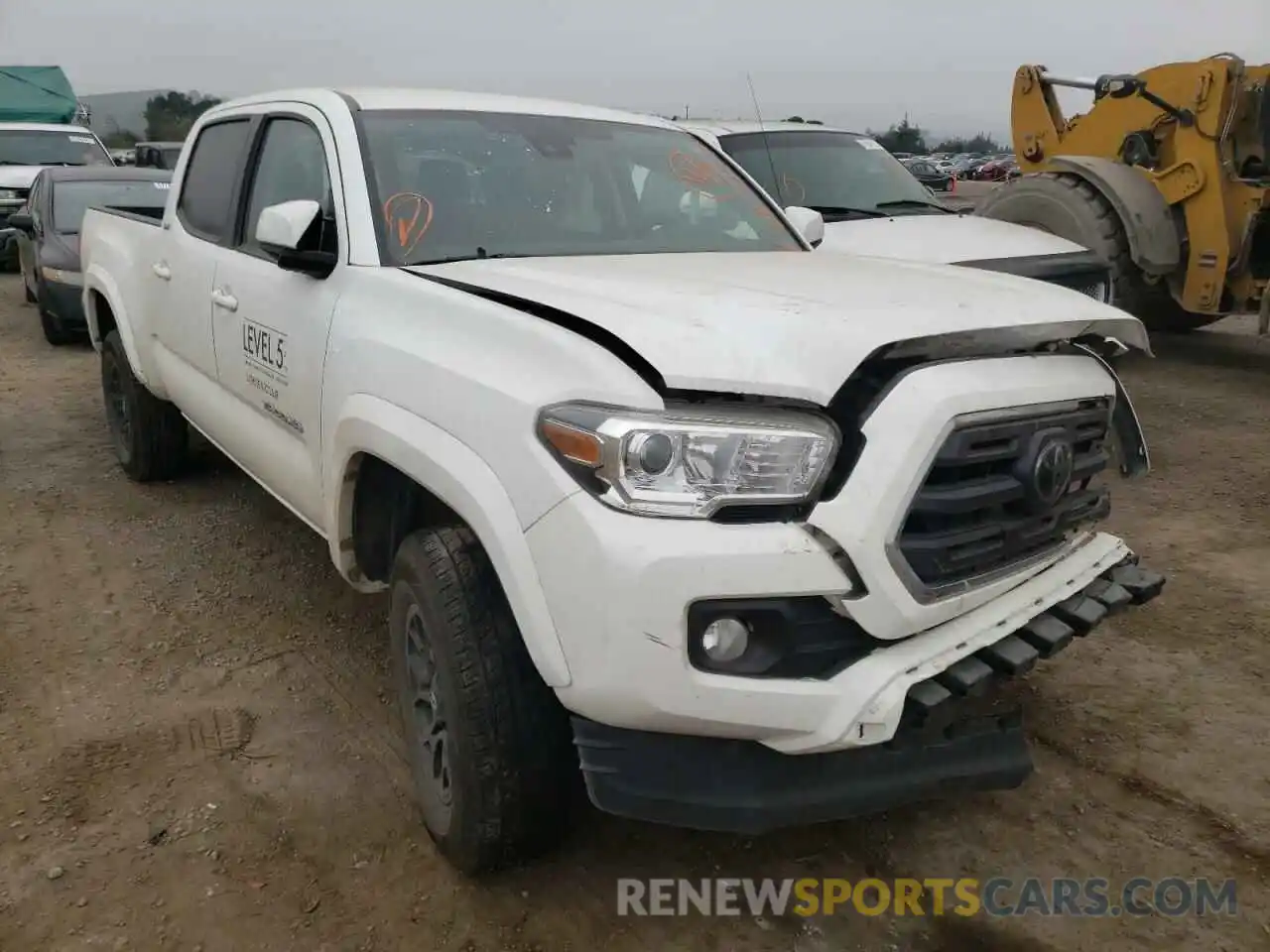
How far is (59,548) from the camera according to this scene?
4828 millimetres

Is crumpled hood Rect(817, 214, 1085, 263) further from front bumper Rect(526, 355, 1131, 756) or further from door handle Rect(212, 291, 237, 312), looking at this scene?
front bumper Rect(526, 355, 1131, 756)

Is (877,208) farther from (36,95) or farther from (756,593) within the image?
(36,95)

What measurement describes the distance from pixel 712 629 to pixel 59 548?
3.91 meters

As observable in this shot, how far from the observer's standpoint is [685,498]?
6.75 feet

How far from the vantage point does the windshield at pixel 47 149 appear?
1520cm

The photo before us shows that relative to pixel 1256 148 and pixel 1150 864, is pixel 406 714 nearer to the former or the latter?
pixel 1150 864

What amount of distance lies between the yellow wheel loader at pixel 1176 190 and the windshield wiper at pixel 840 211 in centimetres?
219

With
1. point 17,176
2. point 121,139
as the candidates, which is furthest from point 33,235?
point 121,139

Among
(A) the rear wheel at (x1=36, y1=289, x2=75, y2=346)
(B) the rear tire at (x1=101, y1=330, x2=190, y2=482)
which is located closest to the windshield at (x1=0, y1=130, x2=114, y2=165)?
(A) the rear wheel at (x1=36, y1=289, x2=75, y2=346)

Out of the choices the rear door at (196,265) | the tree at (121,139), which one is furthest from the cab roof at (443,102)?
the tree at (121,139)

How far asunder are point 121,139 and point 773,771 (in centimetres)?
4776

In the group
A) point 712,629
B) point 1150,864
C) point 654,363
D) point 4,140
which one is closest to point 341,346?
point 654,363

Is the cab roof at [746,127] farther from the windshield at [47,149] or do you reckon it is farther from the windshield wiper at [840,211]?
the windshield at [47,149]

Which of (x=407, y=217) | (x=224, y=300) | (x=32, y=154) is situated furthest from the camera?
(x=32, y=154)
